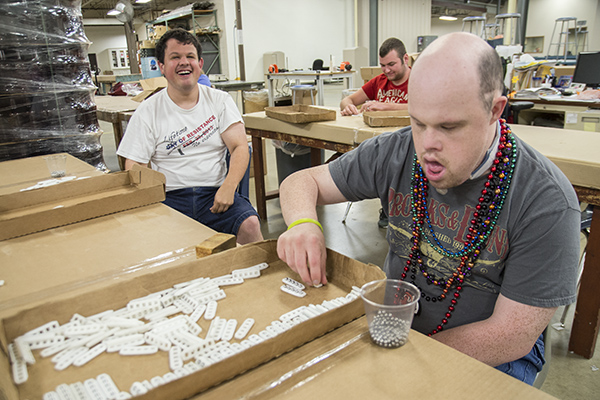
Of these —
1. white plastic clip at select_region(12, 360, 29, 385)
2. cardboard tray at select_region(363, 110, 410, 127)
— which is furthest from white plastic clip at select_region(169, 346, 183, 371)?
cardboard tray at select_region(363, 110, 410, 127)

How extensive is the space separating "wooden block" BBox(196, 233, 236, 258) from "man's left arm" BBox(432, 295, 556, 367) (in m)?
0.63

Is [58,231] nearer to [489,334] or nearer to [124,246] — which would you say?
[124,246]

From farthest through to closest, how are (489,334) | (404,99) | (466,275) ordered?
(404,99) → (466,275) → (489,334)

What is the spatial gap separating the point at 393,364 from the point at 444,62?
59 cm

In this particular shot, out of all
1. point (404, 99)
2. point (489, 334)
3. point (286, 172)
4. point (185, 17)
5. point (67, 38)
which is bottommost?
point (286, 172)

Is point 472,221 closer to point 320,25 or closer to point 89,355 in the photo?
point 89,355

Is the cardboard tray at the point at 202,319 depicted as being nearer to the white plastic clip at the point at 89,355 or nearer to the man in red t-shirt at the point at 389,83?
the white plastic clip at the point at 89,355

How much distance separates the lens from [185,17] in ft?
40.2

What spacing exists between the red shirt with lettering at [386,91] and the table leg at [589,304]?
2177 millimetres

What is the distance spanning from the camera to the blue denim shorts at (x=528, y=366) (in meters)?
1.07

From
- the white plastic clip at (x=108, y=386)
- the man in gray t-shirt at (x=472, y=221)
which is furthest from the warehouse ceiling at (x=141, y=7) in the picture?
the white plastic clip at (x=108, y=386)

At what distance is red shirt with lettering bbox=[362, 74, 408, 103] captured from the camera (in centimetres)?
380

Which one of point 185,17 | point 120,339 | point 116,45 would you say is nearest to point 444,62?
point 120,339

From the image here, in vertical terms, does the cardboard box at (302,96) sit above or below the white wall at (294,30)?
below
